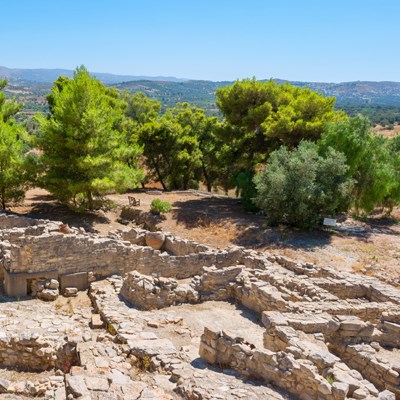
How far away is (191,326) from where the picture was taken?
1146cm

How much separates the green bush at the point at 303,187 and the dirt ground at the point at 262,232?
0.89 m

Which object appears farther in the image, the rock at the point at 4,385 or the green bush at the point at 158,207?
the green bush at the point at 158,207

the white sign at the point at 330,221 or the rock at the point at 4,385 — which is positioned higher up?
the white sign at the point at 330,221

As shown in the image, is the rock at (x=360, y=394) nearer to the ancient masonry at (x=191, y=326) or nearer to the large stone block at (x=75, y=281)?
the ancient masonry at (x=191, y=326)

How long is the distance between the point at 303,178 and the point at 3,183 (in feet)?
47.5

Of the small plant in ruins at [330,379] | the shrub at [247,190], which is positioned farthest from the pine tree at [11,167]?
the small plant in ruins at [330,379]

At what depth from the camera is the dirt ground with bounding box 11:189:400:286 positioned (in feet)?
58.3

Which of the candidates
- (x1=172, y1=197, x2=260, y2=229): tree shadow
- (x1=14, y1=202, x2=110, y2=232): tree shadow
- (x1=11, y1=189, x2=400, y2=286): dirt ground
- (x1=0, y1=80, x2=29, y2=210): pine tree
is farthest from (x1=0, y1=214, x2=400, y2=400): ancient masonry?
(x1=0, y1=80, x2=29, y2=210): pine tree

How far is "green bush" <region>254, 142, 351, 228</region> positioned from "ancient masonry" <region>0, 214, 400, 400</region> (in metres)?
5.16

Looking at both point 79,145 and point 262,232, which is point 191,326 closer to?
point 262,232

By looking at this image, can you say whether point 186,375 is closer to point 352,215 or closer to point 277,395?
point 277,395

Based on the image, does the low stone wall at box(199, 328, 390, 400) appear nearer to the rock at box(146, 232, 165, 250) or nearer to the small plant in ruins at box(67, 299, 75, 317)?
the small plant in ruins at box(67, 299, 75, 317)

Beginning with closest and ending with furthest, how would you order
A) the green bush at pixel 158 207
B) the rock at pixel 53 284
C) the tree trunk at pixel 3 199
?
the rock at pixel 53 284
the tree trunk at pixel 3 199
the green bush at pixel 158 207

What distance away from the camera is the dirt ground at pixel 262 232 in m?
17.8
